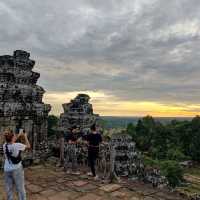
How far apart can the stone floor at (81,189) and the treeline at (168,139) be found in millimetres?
49431

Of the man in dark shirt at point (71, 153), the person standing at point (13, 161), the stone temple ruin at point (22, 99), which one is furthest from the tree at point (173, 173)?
the person standing at point (13, 161)

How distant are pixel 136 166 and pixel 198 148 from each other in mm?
53979

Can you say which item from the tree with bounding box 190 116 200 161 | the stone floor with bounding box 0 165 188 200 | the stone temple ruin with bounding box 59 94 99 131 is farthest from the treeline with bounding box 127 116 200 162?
the stone floor with bounding box 0 165 188 200

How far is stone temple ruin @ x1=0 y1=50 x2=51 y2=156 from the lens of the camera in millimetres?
9453

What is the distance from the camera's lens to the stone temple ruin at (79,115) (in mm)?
11242

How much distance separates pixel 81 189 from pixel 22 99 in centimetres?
406

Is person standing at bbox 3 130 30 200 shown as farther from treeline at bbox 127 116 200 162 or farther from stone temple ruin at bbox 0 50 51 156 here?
treeline at bbox 127 116 200 162

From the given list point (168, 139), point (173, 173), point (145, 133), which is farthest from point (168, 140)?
point (173, 173)

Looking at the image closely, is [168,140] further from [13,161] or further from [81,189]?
[13,161]

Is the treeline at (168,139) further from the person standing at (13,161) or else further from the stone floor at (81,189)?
the person standing at (13,161)

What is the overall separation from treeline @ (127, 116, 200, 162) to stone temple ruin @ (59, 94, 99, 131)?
46.7 m

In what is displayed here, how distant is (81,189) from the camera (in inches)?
292

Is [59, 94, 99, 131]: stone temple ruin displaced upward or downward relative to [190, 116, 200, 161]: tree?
upward

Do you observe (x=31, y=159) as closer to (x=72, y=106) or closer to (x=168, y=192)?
(x=72, y=106)
